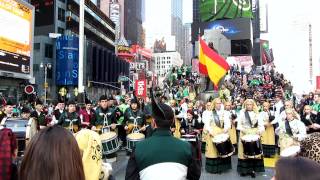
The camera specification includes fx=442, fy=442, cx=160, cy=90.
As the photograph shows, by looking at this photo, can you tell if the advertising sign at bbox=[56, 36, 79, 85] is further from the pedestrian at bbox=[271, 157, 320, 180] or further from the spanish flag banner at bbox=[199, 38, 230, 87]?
the pedestrian at bbox=[271, 157, 320, 180]

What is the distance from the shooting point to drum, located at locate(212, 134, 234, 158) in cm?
1098

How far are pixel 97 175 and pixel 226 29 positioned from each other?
66383mm

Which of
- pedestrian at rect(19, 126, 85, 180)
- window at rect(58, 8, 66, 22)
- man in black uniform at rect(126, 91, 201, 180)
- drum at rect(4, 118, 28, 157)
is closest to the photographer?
pedestrian at rect(19, 126, 85, 180)

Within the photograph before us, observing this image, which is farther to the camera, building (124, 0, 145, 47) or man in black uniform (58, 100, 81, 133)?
building (124, 0, 145, 47)

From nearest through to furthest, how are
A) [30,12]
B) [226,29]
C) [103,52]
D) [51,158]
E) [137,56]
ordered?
[51,158]
[30,12]
[226,29]
[103,52]
[137,56]

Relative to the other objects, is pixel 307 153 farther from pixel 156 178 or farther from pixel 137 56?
pixel 137 56

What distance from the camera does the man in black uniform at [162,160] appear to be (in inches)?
168

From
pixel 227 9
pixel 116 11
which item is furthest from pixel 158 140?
pixel 116 11

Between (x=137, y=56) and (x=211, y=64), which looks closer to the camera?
(x=211, y=64)

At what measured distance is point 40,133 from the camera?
2961 mm

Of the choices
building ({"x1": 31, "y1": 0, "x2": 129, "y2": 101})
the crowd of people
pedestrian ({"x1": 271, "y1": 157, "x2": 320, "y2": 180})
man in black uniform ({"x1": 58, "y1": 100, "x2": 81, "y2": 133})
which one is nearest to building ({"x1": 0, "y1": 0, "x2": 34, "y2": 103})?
the crowd of people

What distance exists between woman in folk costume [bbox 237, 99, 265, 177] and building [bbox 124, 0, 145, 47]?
150578mm

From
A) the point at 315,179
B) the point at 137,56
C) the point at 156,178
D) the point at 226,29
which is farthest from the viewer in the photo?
the point at 137,56

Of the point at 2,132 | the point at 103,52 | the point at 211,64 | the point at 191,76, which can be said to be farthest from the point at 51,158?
the point at 103,52
